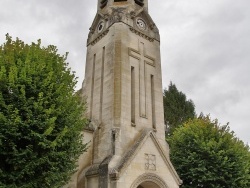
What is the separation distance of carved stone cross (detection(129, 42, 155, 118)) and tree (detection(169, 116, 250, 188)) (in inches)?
212

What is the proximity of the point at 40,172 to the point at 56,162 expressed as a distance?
30.9 inches

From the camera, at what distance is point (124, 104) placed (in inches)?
769

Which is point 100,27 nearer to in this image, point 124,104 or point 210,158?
point 124,104

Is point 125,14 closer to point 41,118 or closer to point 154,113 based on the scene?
point 154,113

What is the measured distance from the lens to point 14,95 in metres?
13.1

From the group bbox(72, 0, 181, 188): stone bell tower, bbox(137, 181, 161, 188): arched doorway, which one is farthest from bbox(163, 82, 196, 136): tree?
bbox(137, 181, 161, 188): arched doorway

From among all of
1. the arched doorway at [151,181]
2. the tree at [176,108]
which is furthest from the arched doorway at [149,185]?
the tree at [176,108]

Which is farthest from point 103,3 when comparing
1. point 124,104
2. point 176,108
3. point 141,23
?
point 176,108

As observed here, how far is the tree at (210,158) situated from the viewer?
21.8 m

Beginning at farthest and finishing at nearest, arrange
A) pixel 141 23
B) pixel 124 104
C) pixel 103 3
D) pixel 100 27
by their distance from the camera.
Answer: pixel 103 3 → pixel 100 27 → pixel 141 23 → pixel 124 104

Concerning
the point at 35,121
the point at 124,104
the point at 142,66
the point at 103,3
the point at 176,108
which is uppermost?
the point at 103,3

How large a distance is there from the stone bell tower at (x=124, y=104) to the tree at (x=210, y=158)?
3.13m

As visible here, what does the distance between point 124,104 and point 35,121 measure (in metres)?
7.84

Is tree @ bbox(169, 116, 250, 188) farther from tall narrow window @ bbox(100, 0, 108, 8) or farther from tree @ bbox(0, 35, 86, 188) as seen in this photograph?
tall narrow window @ bbox(100, 0, 108, 8)
